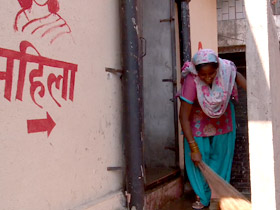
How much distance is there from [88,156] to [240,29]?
7.04 meters

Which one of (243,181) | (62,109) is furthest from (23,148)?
(243,181)

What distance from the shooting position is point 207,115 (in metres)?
3.75

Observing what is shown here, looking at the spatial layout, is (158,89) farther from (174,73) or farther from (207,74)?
(207,74)

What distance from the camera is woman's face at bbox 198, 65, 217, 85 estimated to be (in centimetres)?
356

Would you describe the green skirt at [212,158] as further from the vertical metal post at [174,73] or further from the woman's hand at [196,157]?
the vertical metal post at [174,73]

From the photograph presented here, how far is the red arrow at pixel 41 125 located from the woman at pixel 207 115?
65.6 inches

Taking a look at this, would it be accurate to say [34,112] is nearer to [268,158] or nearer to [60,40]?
[60,40]

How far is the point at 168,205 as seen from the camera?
3807 mm

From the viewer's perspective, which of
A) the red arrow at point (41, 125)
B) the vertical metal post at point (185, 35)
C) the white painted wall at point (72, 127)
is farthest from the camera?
the vertical metal post at point (185, 35)

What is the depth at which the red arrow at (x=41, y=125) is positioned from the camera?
2.21 m

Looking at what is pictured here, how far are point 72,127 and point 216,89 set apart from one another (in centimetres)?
161

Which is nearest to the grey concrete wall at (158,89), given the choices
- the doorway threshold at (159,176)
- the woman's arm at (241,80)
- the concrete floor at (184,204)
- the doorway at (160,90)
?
the doorway at (160,90)

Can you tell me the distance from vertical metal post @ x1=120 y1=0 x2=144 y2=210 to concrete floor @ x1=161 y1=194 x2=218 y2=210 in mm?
775

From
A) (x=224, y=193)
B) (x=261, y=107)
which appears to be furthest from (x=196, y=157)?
(x=261, y=107)
